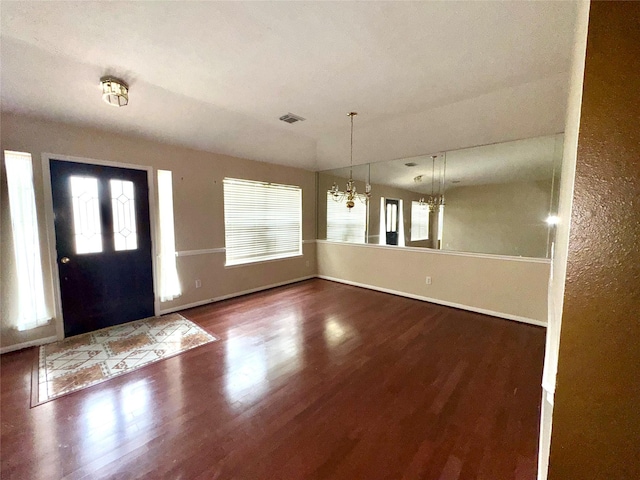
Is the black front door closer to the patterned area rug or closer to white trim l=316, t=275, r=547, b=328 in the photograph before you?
the patterned area rug

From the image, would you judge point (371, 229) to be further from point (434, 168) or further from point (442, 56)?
point (442, 56)

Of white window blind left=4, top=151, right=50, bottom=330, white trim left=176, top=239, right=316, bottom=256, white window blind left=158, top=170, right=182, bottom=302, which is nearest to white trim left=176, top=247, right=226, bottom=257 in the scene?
white trim left=176, top=239, right=316, bottom=256

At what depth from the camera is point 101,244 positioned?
10.6 feet

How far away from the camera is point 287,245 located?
5.48m

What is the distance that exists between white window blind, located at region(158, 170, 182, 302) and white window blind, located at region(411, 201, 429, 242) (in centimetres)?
382

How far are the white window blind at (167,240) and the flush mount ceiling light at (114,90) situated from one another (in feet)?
4.12

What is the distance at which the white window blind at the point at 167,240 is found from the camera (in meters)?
3.64

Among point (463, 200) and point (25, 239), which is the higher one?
point (463, 200)

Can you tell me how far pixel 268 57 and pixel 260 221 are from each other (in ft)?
10.2

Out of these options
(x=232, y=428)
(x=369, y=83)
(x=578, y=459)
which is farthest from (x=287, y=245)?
(x=578, y=459)

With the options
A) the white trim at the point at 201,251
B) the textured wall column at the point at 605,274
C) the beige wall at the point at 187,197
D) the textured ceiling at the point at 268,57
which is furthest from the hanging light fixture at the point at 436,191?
the textured wall column at the point at 605,274

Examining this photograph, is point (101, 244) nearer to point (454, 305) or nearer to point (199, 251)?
point (199, 251)

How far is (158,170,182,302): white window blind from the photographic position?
3.64 metres

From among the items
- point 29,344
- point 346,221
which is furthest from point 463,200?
point 29,344
